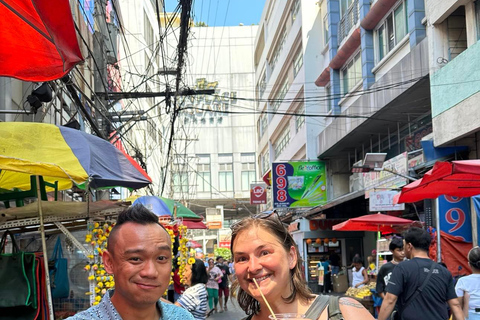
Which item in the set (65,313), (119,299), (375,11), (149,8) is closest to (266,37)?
(149,8)

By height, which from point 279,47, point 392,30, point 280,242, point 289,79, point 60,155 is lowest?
point 280,242

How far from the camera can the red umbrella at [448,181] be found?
675 centimetres

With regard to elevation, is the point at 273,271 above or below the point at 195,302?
above

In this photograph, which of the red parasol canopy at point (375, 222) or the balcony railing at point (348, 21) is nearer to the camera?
the red parasol canopy at point (375, 222)

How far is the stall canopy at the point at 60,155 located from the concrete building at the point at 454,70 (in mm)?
10230

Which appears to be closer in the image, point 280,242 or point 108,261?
point 108,261

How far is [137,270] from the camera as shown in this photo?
8.19ft

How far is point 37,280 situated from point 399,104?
623 inches

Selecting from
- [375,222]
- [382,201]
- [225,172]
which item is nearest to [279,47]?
[382,201]

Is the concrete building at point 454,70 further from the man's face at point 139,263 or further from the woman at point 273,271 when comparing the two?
the man's face at point 139,263

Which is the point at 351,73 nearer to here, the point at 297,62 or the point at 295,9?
the point at 297,62

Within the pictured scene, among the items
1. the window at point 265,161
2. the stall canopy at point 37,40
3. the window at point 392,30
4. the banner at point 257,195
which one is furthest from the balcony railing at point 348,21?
the window at point 265,161

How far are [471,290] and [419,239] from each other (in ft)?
3.13

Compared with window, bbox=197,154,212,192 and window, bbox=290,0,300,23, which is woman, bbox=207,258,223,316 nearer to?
window, bbox=290,0,300,23
